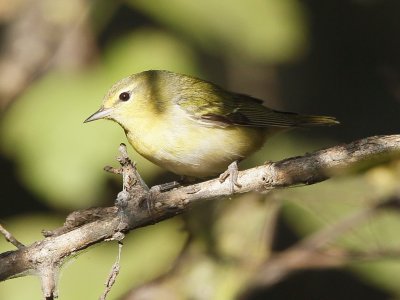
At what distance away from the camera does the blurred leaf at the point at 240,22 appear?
168 inches

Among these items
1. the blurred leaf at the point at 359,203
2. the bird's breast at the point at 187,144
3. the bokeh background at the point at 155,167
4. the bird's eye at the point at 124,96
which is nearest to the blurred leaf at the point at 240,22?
the bokeh background at the point at 155,167

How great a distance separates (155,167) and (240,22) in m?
0.97

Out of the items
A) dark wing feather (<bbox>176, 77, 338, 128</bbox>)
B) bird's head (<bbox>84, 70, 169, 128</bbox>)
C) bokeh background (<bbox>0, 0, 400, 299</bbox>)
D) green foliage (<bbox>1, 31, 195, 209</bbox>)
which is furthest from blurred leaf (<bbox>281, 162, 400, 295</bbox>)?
green foliage (<bbox>1, 31, 195, 209</bbox>)

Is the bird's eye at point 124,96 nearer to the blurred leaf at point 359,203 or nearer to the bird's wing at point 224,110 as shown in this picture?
the bird's wing at point 224,110

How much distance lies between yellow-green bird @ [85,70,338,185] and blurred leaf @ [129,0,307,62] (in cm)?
30

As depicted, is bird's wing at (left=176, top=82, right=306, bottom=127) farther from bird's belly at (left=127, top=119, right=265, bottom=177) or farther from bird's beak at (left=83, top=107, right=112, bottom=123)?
bird's beak at (left=83, top=107, right=112, bottom=123)

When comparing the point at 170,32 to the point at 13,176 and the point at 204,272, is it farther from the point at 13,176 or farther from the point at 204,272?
the point at 204,272

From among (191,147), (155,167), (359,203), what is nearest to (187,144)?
(191,147)

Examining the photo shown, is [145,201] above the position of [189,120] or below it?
below

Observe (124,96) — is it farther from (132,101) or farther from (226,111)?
(226,111)

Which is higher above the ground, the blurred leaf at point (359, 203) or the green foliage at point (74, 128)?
the green foliage at point (74, 128)

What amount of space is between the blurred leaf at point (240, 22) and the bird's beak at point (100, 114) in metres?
0.58

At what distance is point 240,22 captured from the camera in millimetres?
4469

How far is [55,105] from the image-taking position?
14.2 feet
